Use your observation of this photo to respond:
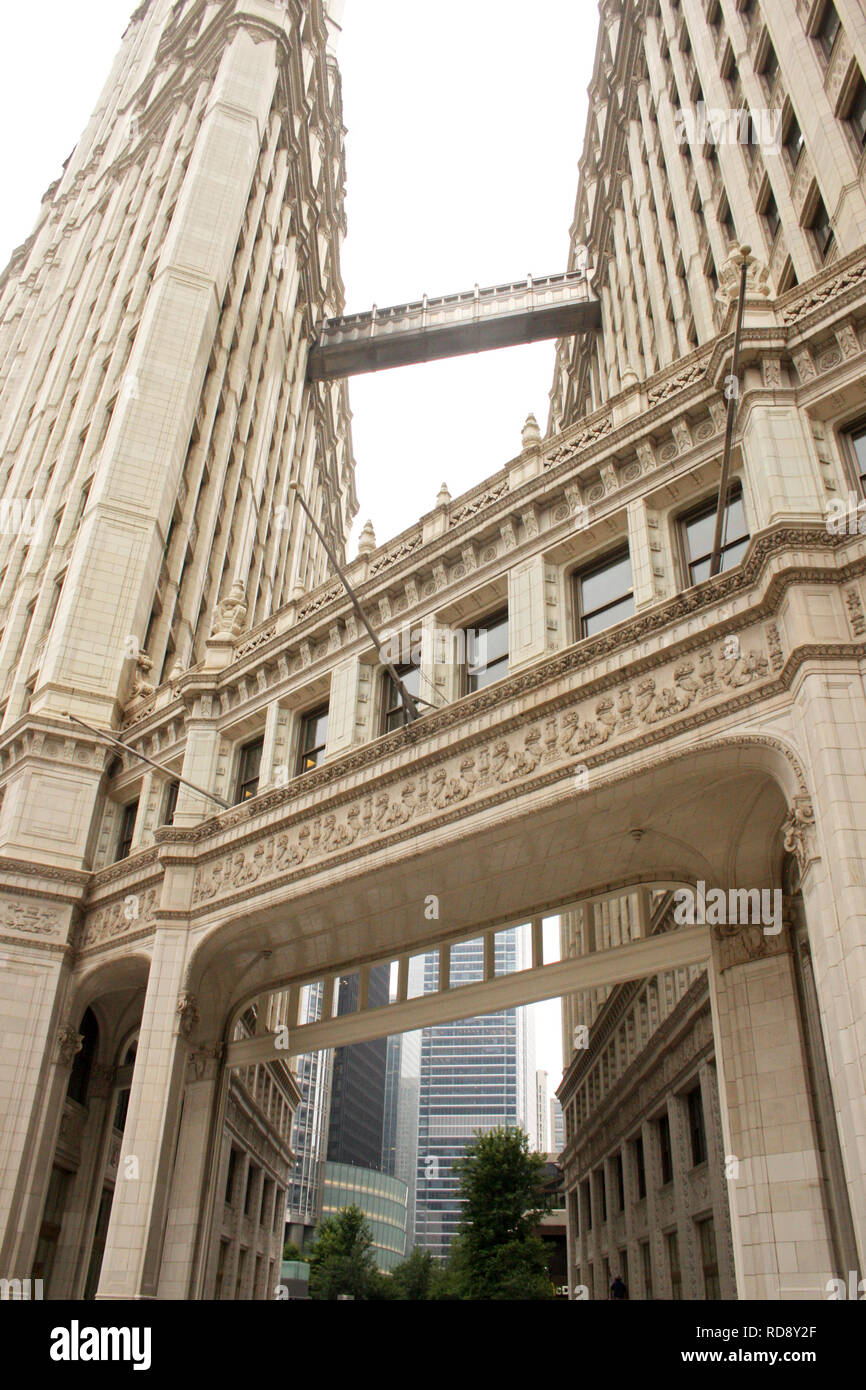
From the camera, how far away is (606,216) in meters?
49.3

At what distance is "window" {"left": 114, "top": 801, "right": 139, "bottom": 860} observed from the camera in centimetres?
2800

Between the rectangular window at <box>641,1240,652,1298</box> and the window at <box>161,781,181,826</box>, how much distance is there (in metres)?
21.4

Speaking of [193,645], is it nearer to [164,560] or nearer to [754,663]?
[164,560]

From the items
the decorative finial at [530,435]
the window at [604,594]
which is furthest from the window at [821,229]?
Result: the window at [604,594]

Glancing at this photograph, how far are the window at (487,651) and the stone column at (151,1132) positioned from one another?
8.86 m

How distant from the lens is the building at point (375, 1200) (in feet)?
485

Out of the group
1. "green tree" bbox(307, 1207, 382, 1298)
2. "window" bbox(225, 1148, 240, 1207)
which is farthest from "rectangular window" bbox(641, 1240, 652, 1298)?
"green tree" bbox(307, 1207, 382, 1298)

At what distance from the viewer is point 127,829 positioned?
2853cm

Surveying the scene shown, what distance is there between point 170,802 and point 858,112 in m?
23.7

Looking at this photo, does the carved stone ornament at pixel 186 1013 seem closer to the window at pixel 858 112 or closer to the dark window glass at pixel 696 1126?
the dark window glass at pixel 696 1126
